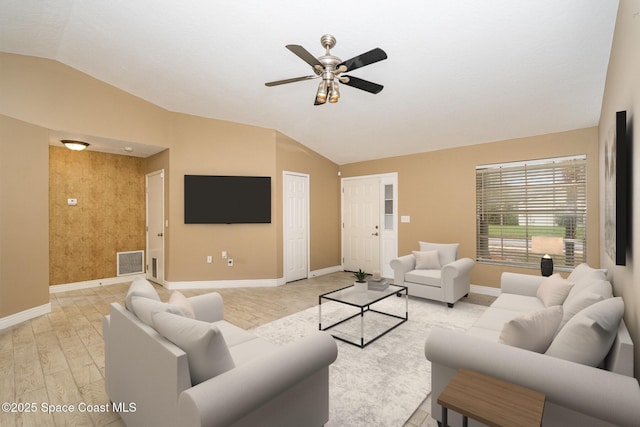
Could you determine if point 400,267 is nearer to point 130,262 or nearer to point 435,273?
point 435,273

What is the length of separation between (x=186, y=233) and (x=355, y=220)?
138 inches

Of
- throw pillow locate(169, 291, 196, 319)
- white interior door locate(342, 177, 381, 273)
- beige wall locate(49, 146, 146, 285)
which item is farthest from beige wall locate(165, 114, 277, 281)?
throw pillow locate(169, 291, 196, 319)

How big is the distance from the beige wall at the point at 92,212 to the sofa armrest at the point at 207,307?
4227mm

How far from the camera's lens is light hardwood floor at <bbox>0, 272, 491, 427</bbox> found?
2.02 metres

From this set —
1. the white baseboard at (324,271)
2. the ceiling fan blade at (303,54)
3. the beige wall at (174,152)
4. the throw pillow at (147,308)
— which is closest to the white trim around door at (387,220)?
the white baseboard at (324,271)

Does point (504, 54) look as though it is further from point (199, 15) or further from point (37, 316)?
point (37, 316)

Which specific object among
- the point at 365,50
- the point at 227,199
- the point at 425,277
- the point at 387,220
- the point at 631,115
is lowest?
the point at 425,277

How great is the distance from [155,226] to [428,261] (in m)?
5.02

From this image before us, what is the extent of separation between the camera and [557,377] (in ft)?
4.36

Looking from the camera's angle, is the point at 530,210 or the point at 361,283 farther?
the point at 530,210

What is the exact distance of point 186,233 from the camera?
5277 millimetres

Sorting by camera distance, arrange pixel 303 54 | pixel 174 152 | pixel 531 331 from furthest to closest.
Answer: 1. pixel 174 152
2. pixel 303 54
3. pixel 531 331

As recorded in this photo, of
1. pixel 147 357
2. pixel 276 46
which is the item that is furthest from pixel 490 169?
pixel 147 357

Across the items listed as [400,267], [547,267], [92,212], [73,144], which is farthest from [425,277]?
[92,212]
